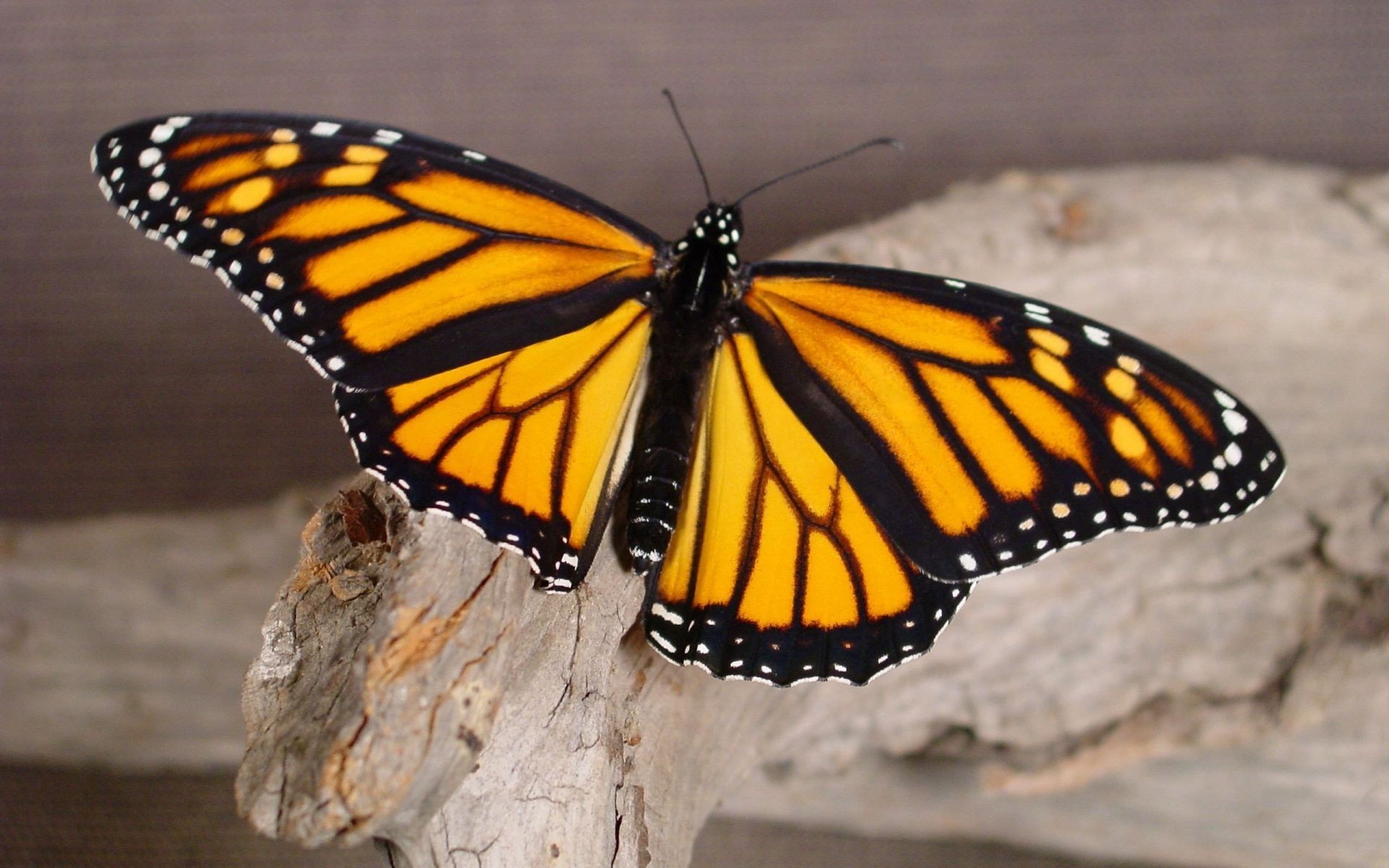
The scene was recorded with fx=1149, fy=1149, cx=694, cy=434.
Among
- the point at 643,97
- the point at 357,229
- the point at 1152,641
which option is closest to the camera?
the point at 357,229

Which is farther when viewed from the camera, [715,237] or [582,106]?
[582,106]

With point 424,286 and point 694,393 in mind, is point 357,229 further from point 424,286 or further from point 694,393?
point 694,393

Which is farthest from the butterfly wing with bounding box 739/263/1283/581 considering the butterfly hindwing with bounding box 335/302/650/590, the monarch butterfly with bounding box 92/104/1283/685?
the butterfly hindwing with bounding box 335/302/650/590

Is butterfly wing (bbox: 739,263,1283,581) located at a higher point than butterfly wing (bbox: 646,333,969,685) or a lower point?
higher

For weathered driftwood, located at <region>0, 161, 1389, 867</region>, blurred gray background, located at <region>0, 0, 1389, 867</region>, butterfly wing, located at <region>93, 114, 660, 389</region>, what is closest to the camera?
butterfly wing, located at <region>93, 114, 660, 389</region>

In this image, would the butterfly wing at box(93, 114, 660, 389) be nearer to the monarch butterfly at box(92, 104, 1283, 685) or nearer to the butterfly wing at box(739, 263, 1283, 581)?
the monarch butterfly at box(92, 104, 1283, 685)

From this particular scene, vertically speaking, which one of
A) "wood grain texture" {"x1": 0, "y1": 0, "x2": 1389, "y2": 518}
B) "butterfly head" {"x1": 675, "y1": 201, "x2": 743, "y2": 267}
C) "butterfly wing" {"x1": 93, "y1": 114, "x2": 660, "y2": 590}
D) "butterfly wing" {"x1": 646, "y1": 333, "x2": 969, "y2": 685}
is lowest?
"butterfly wing" {"x1": 646, "y1": 333, "x2": 969, "y2": 685}

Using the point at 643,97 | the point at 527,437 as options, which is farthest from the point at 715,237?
the point at 643,97

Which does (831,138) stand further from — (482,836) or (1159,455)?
(482,836)
